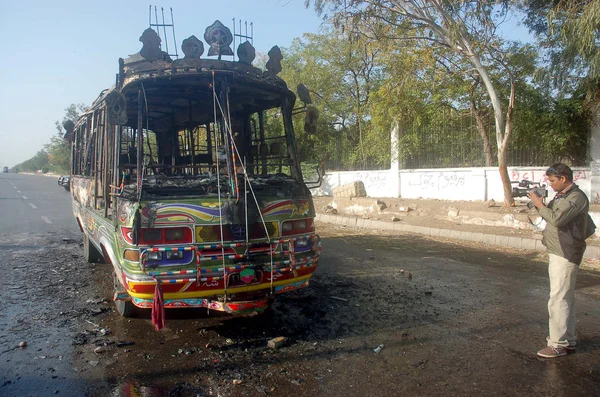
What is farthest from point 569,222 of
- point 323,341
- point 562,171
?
point 323,341

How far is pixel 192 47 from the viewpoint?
15.5 ft

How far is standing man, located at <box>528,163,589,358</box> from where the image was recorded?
12.7 ft

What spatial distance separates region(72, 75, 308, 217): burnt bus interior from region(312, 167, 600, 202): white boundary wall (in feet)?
31.4

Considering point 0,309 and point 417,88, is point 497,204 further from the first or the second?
point 0,309

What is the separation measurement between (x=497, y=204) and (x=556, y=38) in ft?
16.6

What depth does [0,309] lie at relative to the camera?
532 cm

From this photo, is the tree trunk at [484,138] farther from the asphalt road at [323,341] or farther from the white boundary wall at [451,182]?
the asphalt road at [323,341]

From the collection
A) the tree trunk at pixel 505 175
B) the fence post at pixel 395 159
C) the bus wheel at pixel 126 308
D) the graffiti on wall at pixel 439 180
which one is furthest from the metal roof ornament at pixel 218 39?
the fence post at pixel 395 159

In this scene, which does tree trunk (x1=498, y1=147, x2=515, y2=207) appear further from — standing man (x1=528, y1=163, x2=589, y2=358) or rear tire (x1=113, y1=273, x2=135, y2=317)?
rear tire (x1=113, y1=273, x2=135, y2=317)

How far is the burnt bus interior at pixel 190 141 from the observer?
4.50 m

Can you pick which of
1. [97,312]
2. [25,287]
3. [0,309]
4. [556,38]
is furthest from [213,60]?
[556,38]

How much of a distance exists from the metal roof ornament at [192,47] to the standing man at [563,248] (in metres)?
3.65

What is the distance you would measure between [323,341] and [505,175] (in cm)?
1005

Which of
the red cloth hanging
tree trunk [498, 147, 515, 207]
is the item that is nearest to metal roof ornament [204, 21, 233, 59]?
the red cloth hanging
